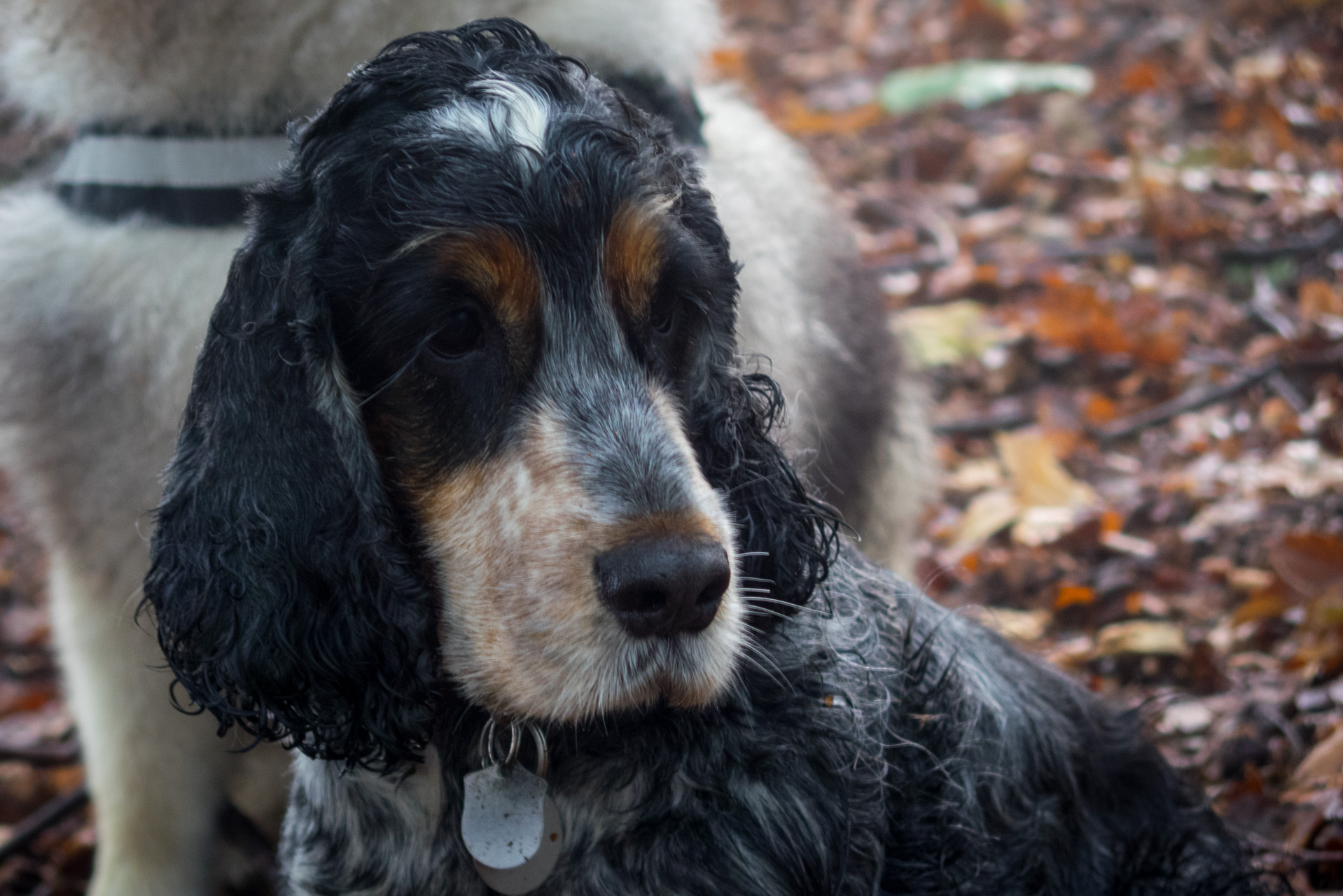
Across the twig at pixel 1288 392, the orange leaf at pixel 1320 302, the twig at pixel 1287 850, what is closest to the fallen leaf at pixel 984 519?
the twig at pixel 1288 392

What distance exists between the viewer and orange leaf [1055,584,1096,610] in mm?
4062

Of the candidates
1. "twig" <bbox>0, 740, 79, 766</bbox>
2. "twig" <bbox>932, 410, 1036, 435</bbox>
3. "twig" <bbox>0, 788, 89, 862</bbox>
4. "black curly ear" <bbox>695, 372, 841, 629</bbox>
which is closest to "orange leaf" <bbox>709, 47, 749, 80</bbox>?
"twig" <bbox>932, 410, 1036, 435</bbox>

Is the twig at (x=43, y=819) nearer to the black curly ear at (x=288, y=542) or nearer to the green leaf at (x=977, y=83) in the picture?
the black curly ear at (x=288, y=542)

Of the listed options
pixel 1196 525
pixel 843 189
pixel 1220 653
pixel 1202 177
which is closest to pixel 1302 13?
pixel 1202 177

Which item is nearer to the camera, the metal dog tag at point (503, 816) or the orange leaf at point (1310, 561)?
the metal dog tag at point (503, 816)

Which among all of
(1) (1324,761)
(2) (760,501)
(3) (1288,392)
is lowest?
(3) (1288,392)

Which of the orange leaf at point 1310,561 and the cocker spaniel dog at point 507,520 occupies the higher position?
the cocker spaniel dog at point 507,520

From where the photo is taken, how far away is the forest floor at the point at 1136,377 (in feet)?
11.5

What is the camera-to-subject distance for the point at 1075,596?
4062 millimetres

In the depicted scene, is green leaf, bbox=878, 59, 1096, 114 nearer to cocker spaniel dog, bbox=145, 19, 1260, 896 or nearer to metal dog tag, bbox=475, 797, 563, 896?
cocker spaniel dog, bbox=145, 19, 1260, 896

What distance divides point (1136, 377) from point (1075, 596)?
1568 mm

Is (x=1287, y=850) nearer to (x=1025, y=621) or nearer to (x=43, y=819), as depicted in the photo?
(x=1025, y=621)

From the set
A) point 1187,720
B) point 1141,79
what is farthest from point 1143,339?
point 1141,79

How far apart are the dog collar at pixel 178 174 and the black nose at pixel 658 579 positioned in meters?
1.60
